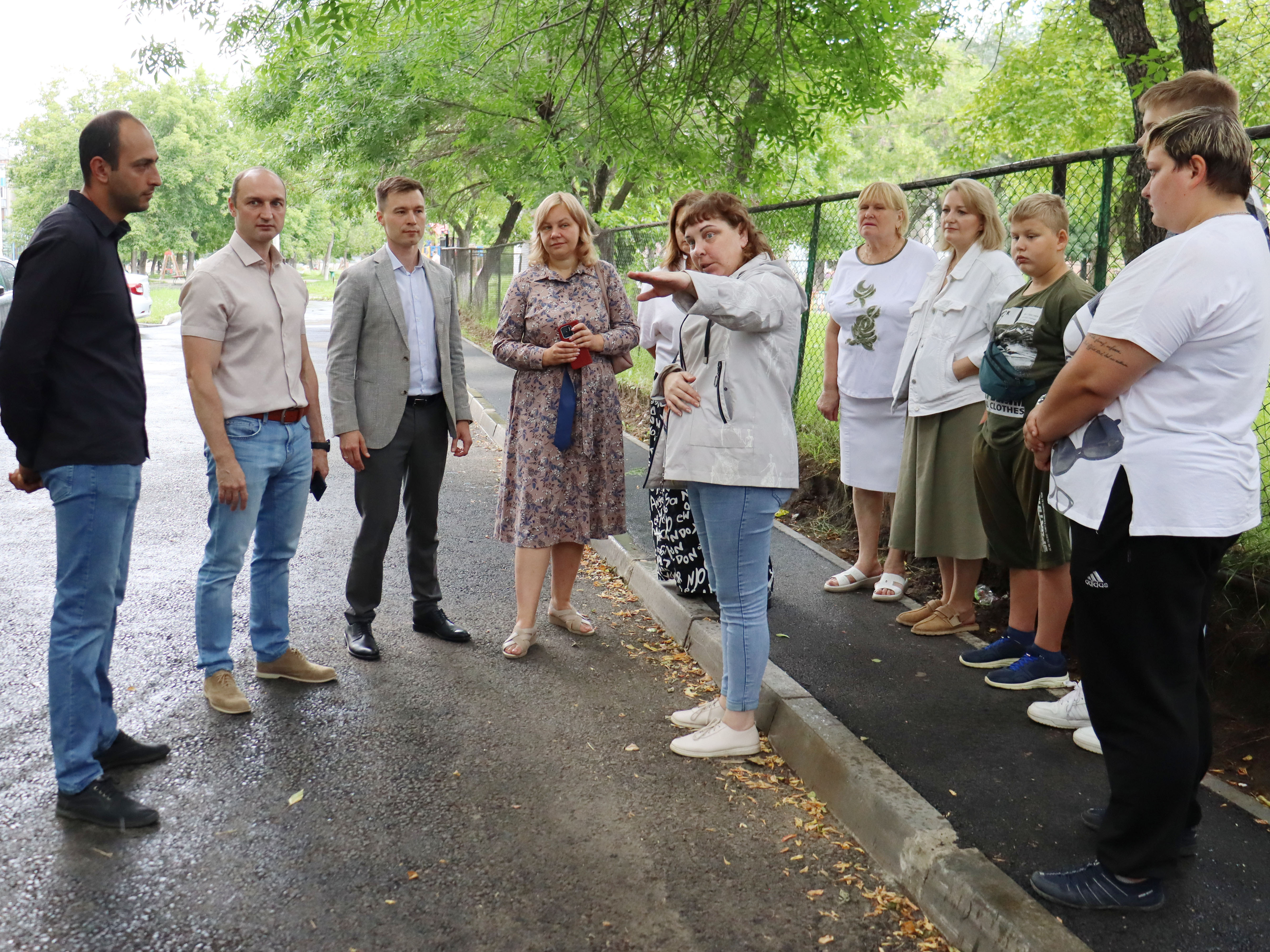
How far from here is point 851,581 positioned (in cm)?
603

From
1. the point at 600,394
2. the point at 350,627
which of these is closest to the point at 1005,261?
the point at 600,394

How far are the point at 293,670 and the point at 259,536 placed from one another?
0.62 metres

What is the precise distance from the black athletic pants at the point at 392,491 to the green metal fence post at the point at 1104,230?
11.2 feet

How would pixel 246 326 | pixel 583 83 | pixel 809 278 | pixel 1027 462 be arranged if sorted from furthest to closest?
pixel 809 278 → pixel 583 83 → pixel 1027 462 → pixel 246 326

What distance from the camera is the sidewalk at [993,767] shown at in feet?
9.30

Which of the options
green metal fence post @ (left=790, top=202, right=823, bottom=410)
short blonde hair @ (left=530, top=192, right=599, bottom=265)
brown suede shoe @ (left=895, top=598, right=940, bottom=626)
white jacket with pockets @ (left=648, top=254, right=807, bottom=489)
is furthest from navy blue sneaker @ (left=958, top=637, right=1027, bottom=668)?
green metal fence post @ (left=790, top=202, right=823, bottom=410)

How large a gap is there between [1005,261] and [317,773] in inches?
151

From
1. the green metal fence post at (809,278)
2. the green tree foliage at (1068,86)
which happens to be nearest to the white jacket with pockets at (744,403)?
the green metal fence post at (809,278)

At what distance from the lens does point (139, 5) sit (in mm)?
6230

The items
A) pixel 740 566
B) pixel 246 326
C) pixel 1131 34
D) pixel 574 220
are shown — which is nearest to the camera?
pixel 740 566

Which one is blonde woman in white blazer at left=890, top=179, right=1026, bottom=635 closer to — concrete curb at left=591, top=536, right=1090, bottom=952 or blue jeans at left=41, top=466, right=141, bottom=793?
concrete curb at left=591, top=536, right=1090, bottom=952

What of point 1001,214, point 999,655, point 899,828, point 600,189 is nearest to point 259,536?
point 899,828

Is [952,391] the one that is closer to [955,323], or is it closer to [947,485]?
[955,323]

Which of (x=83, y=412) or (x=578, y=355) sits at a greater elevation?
(x=578, y=355)
